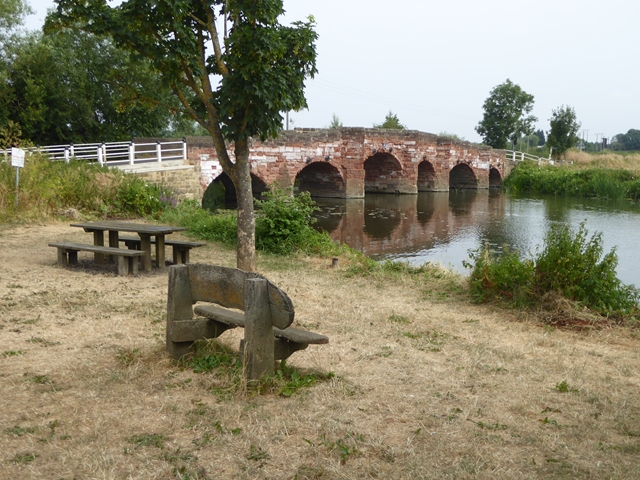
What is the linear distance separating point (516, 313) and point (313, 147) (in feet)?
66.2

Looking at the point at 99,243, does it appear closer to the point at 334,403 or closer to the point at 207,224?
the point at 207,224

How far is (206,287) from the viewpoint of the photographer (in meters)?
4.48

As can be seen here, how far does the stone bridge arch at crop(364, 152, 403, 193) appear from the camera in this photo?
105ft

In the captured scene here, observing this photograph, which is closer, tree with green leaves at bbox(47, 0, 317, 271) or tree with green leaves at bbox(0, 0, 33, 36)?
tree with green leaves at bbox(47, 0, 317, 271)

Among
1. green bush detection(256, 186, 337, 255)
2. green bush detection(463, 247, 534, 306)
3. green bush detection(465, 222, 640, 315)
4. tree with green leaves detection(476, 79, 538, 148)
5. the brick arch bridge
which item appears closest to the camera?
green bush detection(465, 222, 640, 315)

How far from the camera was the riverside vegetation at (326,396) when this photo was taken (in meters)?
3.18

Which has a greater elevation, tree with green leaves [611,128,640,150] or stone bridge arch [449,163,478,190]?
tree with green leaves [611,128,640,150]

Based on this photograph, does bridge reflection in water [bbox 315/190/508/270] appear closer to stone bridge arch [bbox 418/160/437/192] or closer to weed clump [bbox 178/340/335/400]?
stone bridge arch [bbox 418/160/437/192]


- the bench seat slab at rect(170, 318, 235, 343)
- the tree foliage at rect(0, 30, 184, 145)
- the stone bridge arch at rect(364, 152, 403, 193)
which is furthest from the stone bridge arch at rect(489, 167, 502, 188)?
the bench seat slab at rect(170, 318, 235, 343)

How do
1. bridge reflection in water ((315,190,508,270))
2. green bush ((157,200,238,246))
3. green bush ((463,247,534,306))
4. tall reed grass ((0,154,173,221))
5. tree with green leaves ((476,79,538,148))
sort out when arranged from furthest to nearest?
tree with green leaves ((476,79,538,148)) < bridge reflection in water ((315,190,508,270)) < tall reed grass ((0,154,173,221)) < green bush ((157,200,238,246)) < green bush ((463,247,534,306))

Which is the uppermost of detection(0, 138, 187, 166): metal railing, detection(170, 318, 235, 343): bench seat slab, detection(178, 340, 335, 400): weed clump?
detection(0, 138, 187, 166): metal railing

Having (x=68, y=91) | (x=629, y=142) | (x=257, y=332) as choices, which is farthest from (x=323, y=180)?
(x=629, y=142)

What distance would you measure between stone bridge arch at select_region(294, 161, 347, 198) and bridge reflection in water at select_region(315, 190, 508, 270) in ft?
2.96

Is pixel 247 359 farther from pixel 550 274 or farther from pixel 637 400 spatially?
pixel 550 274
